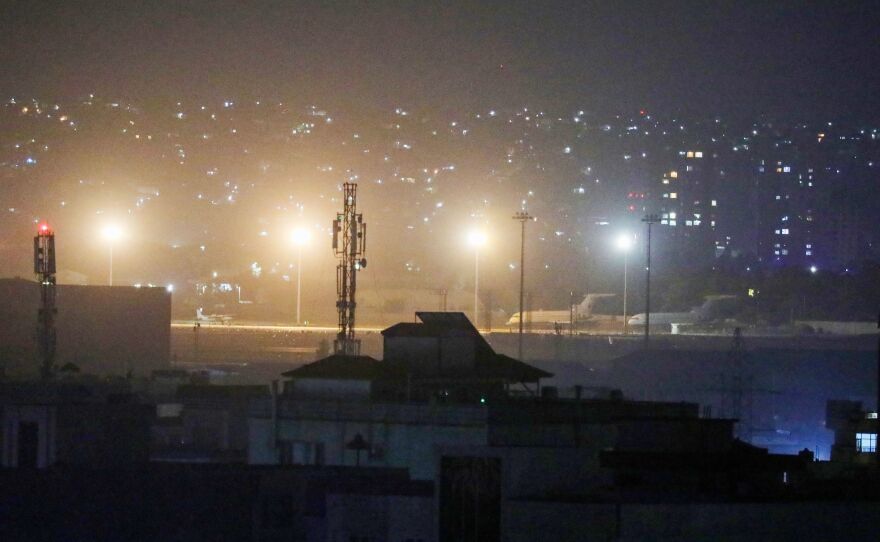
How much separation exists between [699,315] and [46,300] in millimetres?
33704

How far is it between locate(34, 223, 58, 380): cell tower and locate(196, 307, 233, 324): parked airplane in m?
27.9

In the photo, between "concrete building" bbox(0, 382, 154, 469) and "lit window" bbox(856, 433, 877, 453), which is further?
"lit window" bbox(856, 433, 877, 453)

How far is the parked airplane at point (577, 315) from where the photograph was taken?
2054 inches

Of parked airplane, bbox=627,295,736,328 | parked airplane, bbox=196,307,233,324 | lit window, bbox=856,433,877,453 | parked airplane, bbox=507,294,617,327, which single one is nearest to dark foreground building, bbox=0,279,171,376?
lit window, bbox=856,433,877,453

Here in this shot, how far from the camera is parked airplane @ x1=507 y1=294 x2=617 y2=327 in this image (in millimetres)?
52181

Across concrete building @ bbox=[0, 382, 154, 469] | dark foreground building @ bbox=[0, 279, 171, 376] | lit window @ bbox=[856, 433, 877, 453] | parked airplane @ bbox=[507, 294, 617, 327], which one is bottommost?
lit window @ bbox=[856, 433, 877, 453]

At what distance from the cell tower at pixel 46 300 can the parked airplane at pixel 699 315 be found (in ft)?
91.6

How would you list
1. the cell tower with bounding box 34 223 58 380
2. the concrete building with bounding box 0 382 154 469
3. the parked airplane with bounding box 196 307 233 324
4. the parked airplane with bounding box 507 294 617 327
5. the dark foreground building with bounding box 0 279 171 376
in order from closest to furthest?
the concrete building with bounding box 0 382 154 469 → the cell tower with bounding box 34 223 58 380 → the dark foreground building with bounding box 0 279 171 376 → the parked airplane with bounding box 507 294 617 327 → the parked airplane with bounding box 196 307 233 324

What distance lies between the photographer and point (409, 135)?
395 ft

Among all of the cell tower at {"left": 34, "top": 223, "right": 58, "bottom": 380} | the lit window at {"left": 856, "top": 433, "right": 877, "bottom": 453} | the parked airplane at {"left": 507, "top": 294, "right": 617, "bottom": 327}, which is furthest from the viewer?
the parked airplane at {"left": 507, "top": 294, "right": 617, "bottom": 327}

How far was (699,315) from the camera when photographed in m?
55.2

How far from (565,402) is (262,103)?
11910 cm

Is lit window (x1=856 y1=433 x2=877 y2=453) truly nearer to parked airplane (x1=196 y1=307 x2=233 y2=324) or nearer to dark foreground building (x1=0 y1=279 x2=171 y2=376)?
dark foreground building (x1=0 y1=279 x2=171 y2=376)

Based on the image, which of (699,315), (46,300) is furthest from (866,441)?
(699,315)
